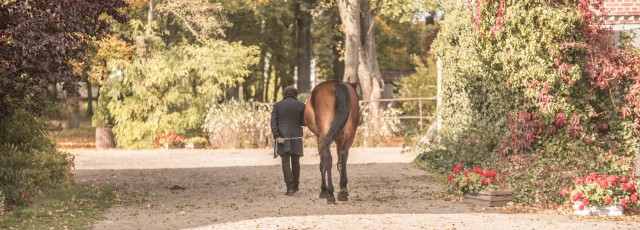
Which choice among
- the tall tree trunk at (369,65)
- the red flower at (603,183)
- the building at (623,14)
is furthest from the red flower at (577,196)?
the tall tree trunk at (369,65)

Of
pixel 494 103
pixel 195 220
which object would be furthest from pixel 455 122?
pixel 195 220

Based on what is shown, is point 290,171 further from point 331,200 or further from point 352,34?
point 352,34

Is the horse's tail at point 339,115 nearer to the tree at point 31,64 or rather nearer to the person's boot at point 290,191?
the person's boot at point 290,191

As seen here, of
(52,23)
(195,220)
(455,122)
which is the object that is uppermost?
(52,23)

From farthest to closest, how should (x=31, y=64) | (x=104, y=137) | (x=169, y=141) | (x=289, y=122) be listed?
(x=104, y=137) < (x=169, y=141) < (x=289, y=122) < (x=31, y=64)

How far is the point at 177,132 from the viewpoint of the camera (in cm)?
3488

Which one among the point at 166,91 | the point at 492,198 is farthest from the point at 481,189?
the point at 166,91

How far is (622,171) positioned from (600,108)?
4.19 feet

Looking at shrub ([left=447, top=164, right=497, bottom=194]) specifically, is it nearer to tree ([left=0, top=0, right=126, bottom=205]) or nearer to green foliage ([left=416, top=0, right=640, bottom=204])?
green foliage ([left=416, top=0, right=640, bottom=204])

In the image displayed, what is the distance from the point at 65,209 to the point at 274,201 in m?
3.10

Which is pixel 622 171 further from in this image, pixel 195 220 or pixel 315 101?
pixel 195 220

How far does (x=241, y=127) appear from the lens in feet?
110

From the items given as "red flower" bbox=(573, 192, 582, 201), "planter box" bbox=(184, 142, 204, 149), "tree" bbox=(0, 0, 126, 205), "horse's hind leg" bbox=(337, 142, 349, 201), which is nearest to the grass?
"tree" bbox=(0, 0, 126, 205)

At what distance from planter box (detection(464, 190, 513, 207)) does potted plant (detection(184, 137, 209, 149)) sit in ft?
65.5
